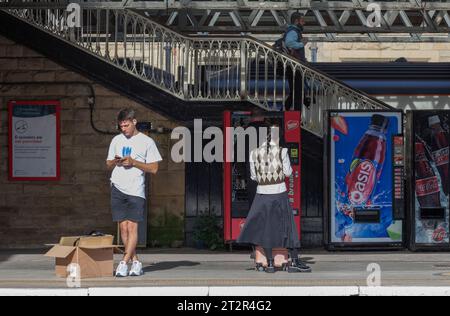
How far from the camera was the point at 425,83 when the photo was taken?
19.0 meters

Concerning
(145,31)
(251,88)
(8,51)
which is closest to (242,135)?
(251,88)

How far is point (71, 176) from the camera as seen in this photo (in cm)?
1744

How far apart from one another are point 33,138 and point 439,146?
5873mm

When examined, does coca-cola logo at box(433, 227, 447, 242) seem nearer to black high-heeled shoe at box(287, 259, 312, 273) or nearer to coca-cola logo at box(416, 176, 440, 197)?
coca-cola logo at box(416, 176, 440, 197)

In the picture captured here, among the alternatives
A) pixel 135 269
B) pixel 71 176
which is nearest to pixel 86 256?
pixel 135 269

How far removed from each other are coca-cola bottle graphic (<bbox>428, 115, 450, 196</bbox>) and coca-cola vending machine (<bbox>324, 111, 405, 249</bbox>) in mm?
451

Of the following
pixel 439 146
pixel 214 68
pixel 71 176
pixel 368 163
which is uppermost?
pixel 214 68

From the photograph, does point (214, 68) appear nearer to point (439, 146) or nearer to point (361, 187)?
point (361, 187)

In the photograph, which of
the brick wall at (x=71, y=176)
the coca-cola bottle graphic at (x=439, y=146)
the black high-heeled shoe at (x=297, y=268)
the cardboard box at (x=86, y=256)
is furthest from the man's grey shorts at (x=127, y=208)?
the coca-cola bottle graphic at (x=439, y=146)

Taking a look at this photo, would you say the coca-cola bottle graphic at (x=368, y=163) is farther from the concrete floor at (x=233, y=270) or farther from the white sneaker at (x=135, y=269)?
the white sneaker at (x=135, y=269)

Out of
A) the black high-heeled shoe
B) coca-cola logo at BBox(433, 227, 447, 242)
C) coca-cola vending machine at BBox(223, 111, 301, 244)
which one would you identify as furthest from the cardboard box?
coca-cola logo at BBox(433, 227, 447, 242)

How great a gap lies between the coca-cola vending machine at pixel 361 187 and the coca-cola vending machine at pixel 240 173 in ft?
2.22

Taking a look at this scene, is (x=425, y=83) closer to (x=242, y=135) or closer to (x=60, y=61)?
(x=242, y=135)

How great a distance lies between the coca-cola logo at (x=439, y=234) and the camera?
16.8 meters
